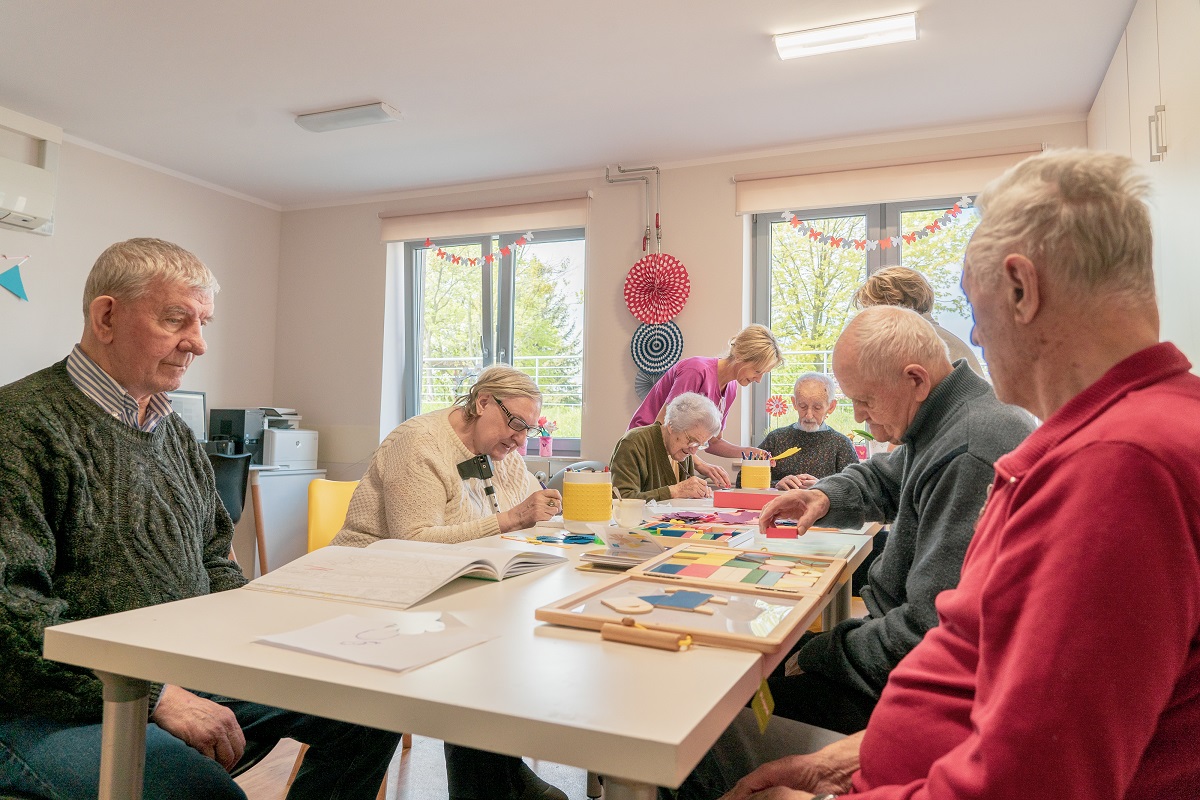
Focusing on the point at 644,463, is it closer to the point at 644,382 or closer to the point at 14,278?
the point at 644,382

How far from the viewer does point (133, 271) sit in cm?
141

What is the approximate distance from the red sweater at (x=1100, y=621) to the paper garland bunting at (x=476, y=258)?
476 cm

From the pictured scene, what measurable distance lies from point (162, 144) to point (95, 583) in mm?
4117

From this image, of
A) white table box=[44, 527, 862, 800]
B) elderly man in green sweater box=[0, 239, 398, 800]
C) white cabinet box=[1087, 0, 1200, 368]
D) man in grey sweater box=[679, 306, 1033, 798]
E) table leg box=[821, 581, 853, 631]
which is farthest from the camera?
white cabinet box=[1087, 0, 1200, 368]

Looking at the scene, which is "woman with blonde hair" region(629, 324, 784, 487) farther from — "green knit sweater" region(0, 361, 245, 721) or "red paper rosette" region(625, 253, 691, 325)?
"green knit sweater" region(0, 361, 245, 721)

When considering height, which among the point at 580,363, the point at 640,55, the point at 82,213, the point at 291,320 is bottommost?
the point at 580,363

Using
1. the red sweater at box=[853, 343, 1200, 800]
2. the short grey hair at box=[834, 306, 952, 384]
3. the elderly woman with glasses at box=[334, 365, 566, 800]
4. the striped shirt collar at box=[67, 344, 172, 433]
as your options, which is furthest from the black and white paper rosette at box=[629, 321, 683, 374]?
the red sweater at box=[853, 343, 1200, 800]

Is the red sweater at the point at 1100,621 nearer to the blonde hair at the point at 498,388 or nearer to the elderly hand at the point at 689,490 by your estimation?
the blonde hair at the point at 498,388

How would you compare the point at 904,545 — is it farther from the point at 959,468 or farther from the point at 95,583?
the point at 95,583

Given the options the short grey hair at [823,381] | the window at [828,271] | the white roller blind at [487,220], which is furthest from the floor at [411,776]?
the white roller blind at [487,220]

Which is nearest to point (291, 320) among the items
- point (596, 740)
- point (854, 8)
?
point (854, 8)

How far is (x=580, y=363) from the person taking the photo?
512 cm

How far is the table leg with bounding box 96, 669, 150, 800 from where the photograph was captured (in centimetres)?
98

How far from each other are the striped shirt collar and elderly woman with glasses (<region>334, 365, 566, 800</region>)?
665 millimetres
